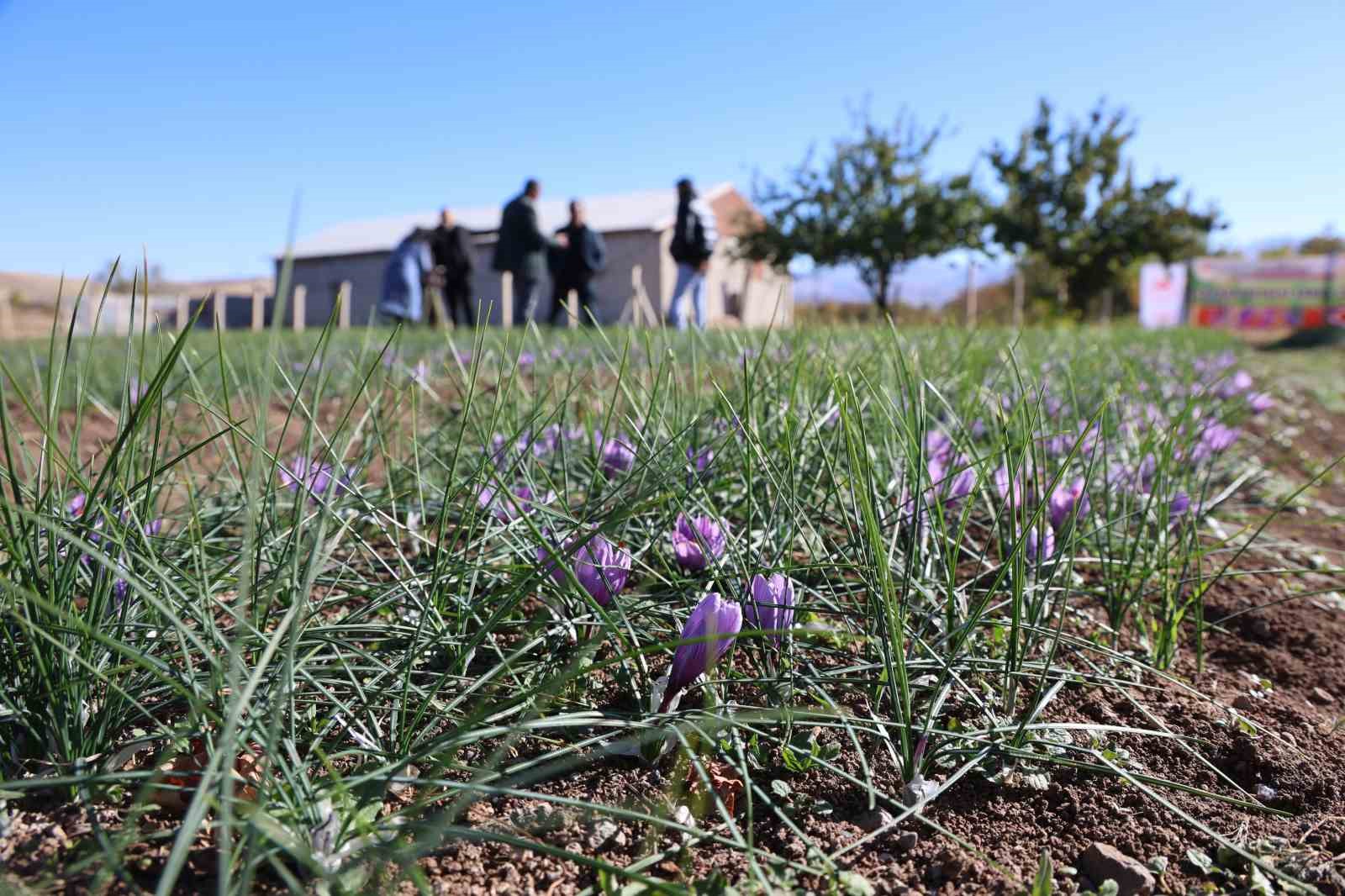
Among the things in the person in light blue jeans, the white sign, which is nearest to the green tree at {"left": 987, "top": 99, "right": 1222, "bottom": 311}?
the white sign

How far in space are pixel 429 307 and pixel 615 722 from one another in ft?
35.3

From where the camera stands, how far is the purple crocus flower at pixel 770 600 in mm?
844

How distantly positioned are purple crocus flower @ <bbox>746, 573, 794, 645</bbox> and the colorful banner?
20.2m

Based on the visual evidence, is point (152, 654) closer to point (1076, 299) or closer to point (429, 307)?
point (429, 307)

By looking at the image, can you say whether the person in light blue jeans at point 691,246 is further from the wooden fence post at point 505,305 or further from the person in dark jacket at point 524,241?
the wooden fence post at point 505,305

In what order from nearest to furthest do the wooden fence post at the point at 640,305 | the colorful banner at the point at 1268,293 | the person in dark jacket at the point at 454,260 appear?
1. the wooden fence post at the point at 640,305
2. the person in dark jacket at the point at 454,260
3. the colorful banner at the point at 1268,293

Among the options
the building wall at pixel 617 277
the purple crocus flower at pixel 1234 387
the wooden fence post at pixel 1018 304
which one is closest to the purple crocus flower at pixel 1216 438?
the purple crocus flower at pixel 1234 387

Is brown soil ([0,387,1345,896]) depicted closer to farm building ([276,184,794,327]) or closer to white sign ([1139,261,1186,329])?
farm building ([276,184,794,327])

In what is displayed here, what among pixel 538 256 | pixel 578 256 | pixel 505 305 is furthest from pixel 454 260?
pixel 505 305

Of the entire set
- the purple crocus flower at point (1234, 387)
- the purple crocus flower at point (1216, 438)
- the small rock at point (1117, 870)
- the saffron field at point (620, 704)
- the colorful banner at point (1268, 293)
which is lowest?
the small rock at point (1117, 870)

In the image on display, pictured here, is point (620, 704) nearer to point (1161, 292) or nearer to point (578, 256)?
point (578, 256)

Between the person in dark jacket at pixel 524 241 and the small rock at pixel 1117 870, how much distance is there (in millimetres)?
8087

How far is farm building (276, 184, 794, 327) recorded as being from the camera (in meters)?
25.6

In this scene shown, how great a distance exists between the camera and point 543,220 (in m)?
24.7
